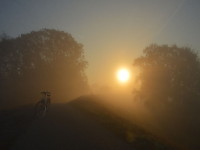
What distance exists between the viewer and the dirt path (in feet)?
39.5

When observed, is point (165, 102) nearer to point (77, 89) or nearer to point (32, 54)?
point (77, 89)

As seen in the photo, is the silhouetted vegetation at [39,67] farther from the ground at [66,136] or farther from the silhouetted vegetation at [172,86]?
the ground at [66,136]

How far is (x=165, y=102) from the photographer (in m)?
47.1

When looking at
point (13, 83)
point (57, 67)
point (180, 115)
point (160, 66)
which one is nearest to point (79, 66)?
point (57, 67)

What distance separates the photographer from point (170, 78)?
47719 millimetres

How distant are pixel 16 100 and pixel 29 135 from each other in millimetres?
42014

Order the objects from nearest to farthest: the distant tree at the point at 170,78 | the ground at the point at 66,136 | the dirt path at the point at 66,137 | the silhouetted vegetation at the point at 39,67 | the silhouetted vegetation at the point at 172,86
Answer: the dirt path at the point at 66,137 < the ground at the point at 66,136 < the silhouetted vegetation at the point at 172,86 < the distant tree at the point at 170,78 < the silhouetted vegetation at the point at 39,67

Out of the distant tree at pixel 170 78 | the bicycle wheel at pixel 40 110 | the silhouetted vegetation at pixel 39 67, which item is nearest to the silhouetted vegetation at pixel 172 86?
the distant tree at pixel 170 78

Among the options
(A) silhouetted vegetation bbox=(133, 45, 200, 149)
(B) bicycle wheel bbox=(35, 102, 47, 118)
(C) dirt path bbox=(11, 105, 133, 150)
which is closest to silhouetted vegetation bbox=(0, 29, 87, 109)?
(A) silhouetted vegetation bbox=(133, 45, 200, 149)

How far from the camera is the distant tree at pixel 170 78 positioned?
46719 mm

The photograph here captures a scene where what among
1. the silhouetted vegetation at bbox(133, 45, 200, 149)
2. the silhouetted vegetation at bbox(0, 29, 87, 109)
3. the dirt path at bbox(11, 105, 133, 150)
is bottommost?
the dirt path at bbox(11, 105, 133, 150)

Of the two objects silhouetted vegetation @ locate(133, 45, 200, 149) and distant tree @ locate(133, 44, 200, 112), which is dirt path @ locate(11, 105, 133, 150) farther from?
distant tree @ locate(133, 44, 200, 112)

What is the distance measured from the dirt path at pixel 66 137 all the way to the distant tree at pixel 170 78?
31607 mm

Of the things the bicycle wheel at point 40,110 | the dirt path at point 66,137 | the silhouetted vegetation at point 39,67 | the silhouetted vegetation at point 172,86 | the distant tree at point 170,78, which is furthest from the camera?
the silhouetted vegetation at point 39,67
